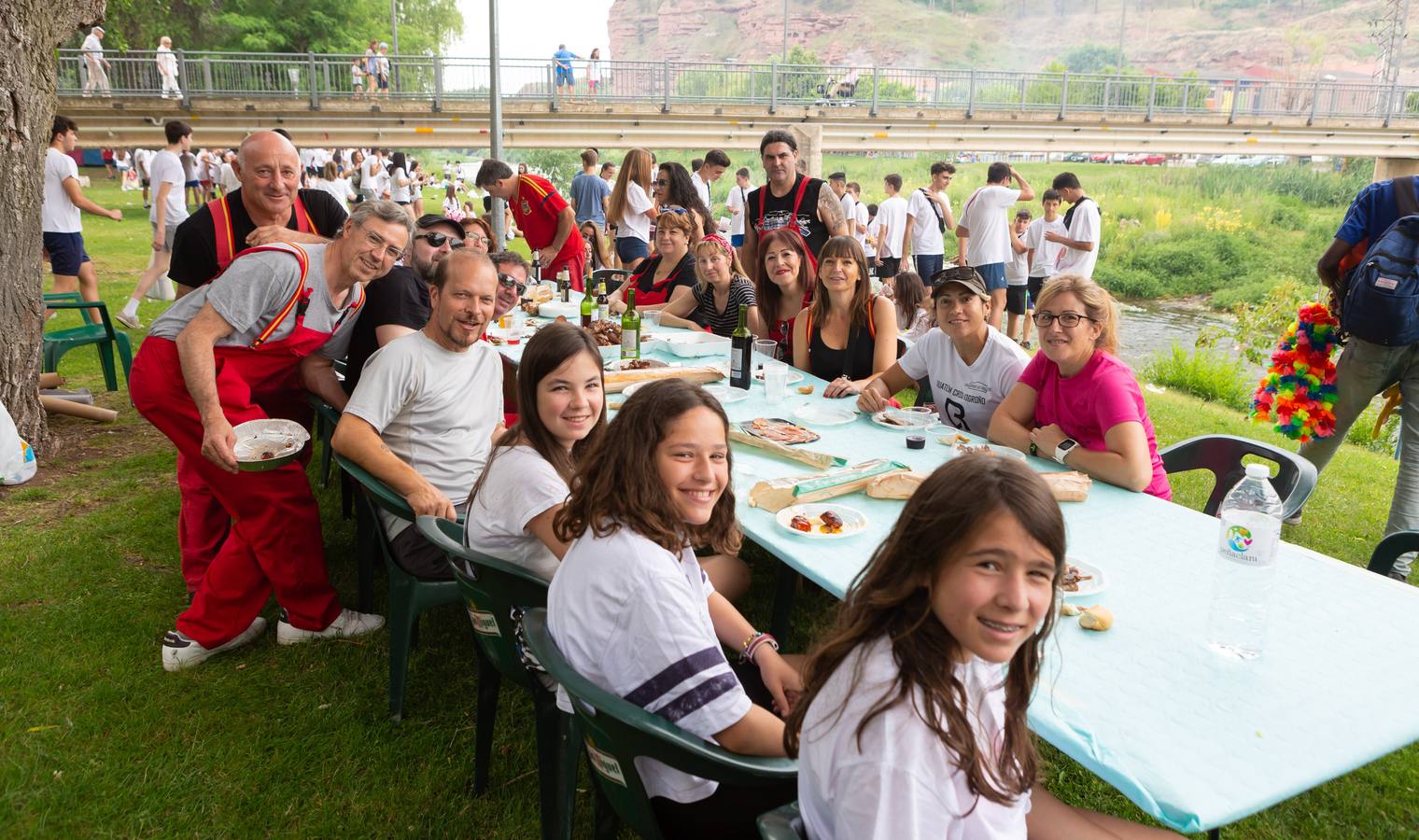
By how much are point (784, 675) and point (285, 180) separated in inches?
111

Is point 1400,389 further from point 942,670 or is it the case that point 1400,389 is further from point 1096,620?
point 942,670

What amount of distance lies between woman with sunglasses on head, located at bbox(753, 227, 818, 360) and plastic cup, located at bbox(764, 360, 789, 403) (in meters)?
1.01

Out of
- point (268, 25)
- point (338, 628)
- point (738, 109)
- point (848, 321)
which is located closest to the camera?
point (338, 628)

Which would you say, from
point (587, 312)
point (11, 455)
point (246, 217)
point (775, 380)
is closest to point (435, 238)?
point (587, 312)

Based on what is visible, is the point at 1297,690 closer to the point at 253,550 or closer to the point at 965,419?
the point at 965,419

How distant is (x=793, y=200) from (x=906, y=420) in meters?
2.96

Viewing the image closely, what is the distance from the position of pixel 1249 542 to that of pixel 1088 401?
1.11m

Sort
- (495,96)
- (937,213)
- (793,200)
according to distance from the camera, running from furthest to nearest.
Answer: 1. (937,213)
2. (495,96)
3. (793,200)

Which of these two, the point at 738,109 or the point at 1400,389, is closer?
the point at 1400,389

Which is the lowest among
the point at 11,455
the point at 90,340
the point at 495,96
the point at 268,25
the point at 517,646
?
the point at 11,455

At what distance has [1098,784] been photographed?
2.59 m

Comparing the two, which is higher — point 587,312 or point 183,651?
point 587,312

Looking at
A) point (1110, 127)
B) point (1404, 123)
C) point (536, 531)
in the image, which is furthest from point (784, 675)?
point (1404, 123)

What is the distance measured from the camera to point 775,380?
3537mm
